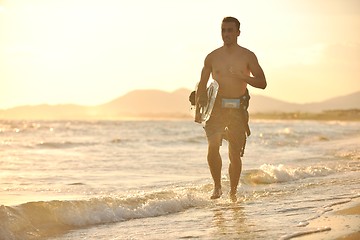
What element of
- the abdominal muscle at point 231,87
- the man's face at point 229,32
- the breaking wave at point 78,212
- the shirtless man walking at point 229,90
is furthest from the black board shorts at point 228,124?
the breaking wave at point 78,212

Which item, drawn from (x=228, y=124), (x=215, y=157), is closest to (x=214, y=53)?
(x=228, y=124)

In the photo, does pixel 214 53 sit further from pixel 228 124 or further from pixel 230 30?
pixel 228 124

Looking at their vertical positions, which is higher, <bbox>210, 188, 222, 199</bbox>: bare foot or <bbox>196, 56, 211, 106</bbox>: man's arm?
<bbox>196, 56, 211, 106</bbox>: man's arm

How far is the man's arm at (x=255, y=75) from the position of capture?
288 inches

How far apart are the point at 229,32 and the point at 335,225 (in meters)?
3.22

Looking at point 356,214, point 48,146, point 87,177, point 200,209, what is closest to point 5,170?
point 87,177

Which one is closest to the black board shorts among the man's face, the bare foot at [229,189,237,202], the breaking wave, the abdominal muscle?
the abdominal muscle

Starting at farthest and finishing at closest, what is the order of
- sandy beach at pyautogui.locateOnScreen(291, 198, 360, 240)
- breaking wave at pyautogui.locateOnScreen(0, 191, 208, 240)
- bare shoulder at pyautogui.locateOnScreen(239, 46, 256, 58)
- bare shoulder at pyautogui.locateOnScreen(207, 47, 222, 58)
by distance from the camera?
bare shoulder at pyautogui.locateOnScreen(207, 47, 222, 58)
bare shoulder at pyautogui.locateOnScreen(239, 46, 256, 58)
breaking wave at pyautogui.locateOnScreen(0, 191, 208, 240)
sandy beach at pyautogui.locateOnScreen(291, 198, 360, 240)

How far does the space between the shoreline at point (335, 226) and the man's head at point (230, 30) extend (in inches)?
99.8

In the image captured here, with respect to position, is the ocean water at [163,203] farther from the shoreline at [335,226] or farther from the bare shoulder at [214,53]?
the bare shoulder at [214,53]

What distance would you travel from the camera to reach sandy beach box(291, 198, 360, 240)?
4.42m

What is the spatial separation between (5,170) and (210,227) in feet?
22.8

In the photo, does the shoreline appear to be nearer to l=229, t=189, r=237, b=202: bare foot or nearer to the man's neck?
l=229, t=189, r=237, b=202: bare foot

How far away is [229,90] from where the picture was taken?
24.6ft
